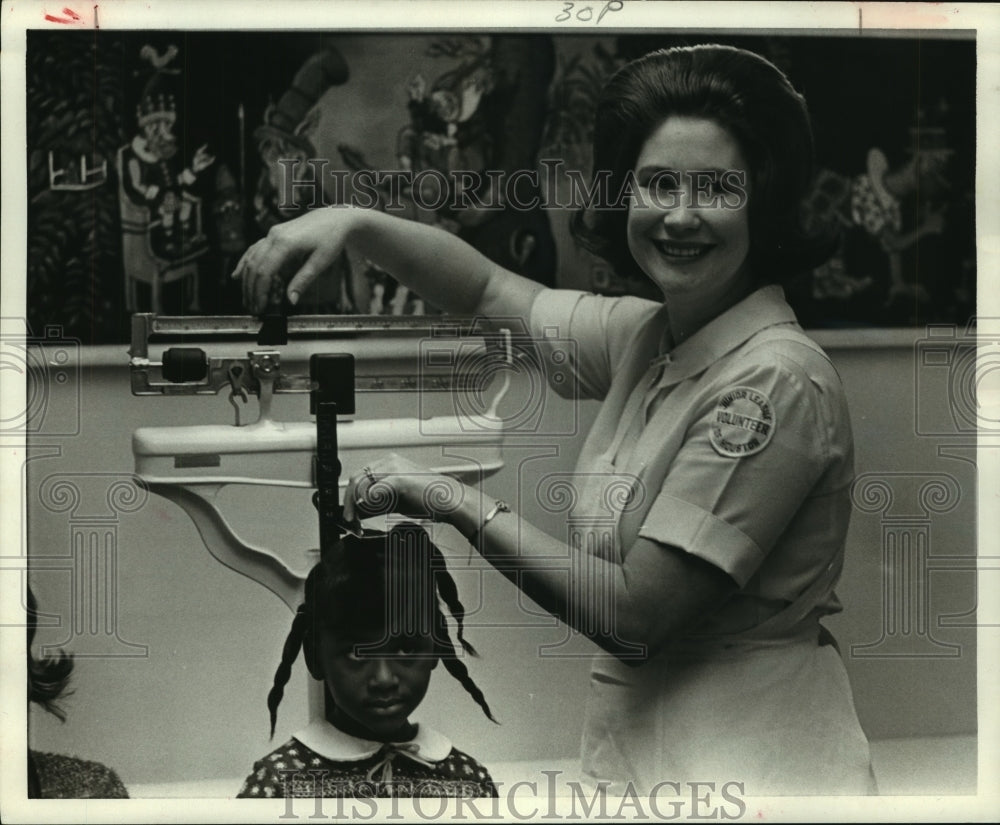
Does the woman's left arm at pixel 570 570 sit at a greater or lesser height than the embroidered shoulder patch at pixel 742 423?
lesser

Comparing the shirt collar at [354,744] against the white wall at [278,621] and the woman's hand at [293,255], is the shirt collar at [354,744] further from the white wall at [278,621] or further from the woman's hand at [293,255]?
the woman's hand at [293,255]

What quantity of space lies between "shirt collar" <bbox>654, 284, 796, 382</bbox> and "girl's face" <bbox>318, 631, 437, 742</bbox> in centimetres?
61

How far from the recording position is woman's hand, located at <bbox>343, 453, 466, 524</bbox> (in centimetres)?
194

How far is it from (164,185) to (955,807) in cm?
168

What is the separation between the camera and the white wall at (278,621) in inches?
79.0

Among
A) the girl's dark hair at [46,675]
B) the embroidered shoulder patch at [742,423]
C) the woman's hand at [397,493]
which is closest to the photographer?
the embroidered shoulder patch at [742,423]

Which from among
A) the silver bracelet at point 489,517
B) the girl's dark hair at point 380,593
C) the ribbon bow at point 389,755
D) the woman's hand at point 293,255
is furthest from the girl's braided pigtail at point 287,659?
the woman's hand at point 293,255

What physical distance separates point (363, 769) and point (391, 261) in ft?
2.72

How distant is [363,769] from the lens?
6.64 feet

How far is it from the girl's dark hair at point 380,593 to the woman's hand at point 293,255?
1.36ft

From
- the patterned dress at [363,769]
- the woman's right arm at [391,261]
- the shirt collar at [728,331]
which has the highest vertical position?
the woman's right arm at [391,261]

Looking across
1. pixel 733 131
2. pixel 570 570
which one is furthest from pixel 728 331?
pixel 570 570

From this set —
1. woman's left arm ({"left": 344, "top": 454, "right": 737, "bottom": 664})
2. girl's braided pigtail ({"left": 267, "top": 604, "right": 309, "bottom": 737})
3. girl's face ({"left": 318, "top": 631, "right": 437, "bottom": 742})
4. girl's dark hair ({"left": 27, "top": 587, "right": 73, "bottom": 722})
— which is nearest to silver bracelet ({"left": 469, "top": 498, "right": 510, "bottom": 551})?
woman's left arm ({"left": 344, "top": 454, "right": 737, "bottom": 664})

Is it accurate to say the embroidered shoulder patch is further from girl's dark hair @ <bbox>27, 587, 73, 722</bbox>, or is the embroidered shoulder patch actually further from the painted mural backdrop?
girl's dark hair @ <bbox>27, 587, 73, 722</bbox>
